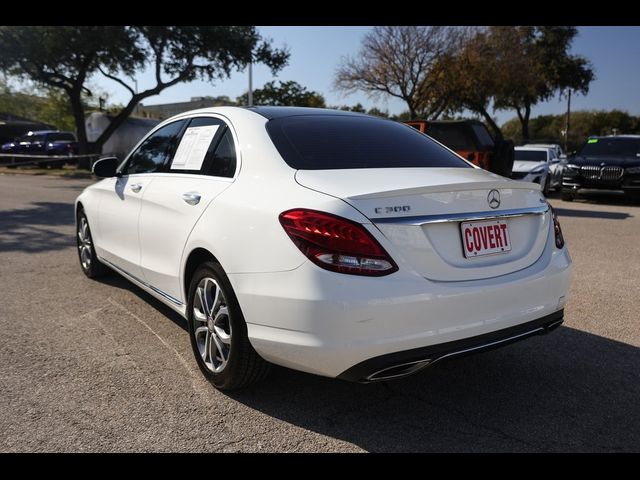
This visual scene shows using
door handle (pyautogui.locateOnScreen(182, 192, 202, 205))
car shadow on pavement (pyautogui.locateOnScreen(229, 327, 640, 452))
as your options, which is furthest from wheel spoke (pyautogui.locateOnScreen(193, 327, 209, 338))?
door handle (pyautogui.locateOnScreen(182, 192, 202, 205))

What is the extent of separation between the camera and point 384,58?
29859mm

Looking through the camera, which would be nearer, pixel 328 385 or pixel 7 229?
pixel 328 385

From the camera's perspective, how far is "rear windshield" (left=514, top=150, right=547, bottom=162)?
51.9 feet

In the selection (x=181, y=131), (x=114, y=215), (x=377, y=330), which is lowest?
(x=377, y=330)

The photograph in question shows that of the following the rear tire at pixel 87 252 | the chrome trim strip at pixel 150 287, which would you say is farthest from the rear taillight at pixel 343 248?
the rear tire at pixel 87 252

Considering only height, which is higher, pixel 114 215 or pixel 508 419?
pixel 114 215

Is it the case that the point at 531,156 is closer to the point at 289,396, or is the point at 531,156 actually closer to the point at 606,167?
the point at 606,167

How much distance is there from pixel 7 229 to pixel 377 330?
26.8ft

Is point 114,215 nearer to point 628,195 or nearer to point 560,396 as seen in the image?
point 560,396

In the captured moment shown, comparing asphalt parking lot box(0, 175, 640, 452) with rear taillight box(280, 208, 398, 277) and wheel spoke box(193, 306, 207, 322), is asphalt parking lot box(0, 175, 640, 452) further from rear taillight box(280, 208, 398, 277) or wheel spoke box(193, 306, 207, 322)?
rear taillight box(280, 208, 398, 277)

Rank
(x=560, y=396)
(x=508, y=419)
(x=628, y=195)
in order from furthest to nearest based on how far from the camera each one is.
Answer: (x=628, y=195)
(x=560, y=396)
(x=508, y=419)
